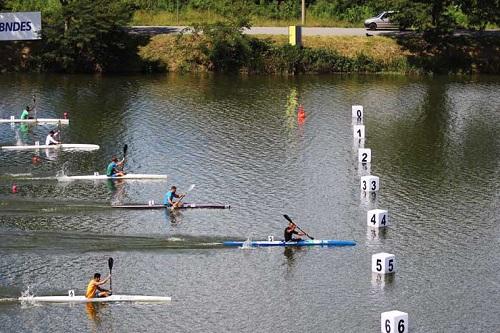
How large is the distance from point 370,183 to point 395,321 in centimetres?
1771

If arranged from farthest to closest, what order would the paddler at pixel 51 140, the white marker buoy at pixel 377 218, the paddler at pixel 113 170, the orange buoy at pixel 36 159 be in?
1. the paddler at pixel 51 140
2. the orange buoy at pixel 36 159
3. the paddler at pixel 113 170
4. the white marker buoy at pixel 377 218

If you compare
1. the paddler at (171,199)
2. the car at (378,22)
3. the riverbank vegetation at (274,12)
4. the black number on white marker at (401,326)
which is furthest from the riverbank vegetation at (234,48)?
the black number on white marker at (401,326)

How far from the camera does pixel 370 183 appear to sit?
156 ft

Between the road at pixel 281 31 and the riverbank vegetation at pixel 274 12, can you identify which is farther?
the riverbank vegetation at pixel 274 12

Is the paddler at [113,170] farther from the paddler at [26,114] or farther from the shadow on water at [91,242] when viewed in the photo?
the paddler at [26,114]

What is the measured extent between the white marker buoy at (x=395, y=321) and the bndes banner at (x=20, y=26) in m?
56.3

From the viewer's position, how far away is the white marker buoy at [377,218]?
42.0 m

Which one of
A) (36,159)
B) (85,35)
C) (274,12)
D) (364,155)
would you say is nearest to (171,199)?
(36,159)

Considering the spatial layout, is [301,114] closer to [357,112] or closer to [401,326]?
[357,112]

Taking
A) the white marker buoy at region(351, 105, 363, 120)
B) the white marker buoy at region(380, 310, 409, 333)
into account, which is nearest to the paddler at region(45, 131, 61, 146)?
the white marker buoy at region(351, 105, 363, 120)

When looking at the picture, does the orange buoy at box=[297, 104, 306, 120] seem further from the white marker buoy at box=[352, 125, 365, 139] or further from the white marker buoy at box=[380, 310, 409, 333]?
the white marker buoy at box=[380, 310, 409, 333]

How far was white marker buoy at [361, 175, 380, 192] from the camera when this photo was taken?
156 feet

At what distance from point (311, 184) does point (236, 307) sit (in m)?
16.3

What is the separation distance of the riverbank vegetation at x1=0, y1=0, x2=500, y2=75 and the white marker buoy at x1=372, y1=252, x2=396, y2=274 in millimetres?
45996
